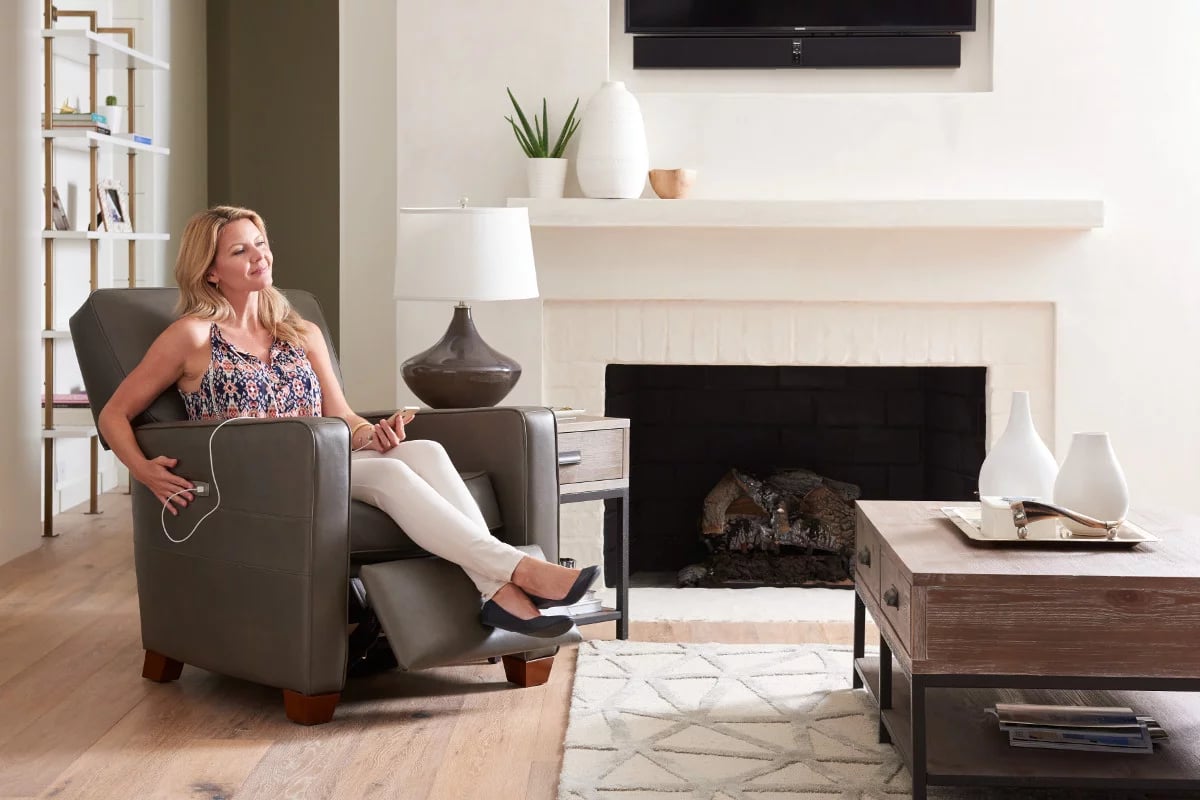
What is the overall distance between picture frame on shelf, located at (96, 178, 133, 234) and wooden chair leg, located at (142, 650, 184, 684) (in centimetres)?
256

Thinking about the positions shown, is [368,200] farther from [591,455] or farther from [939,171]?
[939,171]

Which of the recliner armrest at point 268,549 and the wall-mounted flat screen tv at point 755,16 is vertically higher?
the wall-mounted flat screen tv at point 755,16

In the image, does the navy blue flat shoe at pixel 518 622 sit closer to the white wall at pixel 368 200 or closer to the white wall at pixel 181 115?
the white wall at pixel 368 200

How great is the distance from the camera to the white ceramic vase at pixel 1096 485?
2273mm

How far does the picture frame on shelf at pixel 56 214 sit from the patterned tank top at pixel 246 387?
2166mm

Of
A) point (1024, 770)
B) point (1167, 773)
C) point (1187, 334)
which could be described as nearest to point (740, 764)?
point (1024, 770)

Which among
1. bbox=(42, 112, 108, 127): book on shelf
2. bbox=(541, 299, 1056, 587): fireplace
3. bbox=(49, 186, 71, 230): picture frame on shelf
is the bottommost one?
bbox=(541, 299, 1056, 587): fireplace

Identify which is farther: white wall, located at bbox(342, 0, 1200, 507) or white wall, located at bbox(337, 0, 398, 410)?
white wall, located at bbox(337, 0, 398, 410)

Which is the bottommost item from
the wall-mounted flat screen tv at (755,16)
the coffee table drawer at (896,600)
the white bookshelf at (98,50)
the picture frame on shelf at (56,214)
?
the coffee table drawer at (896,600)

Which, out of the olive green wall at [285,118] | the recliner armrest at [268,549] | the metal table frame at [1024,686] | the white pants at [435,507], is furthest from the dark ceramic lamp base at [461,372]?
the olive green wall at [285,118]

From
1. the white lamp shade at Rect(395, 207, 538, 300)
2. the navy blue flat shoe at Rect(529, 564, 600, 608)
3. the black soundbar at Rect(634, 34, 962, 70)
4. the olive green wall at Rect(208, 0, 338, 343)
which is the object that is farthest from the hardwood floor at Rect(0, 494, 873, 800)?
the olive green wall at Rect(208, 0, 338, 343)

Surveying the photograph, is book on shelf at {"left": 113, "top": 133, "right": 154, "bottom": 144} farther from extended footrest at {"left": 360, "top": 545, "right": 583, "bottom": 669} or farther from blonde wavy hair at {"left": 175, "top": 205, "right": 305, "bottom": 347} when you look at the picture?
extended footrest at {"left": 360, "top": 545, "right": 583, "bottom": 669}

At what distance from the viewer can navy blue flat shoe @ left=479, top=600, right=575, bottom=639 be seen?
106 inches

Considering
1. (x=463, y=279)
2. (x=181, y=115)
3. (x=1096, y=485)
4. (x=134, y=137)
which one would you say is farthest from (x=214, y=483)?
(x=181, y=115)
